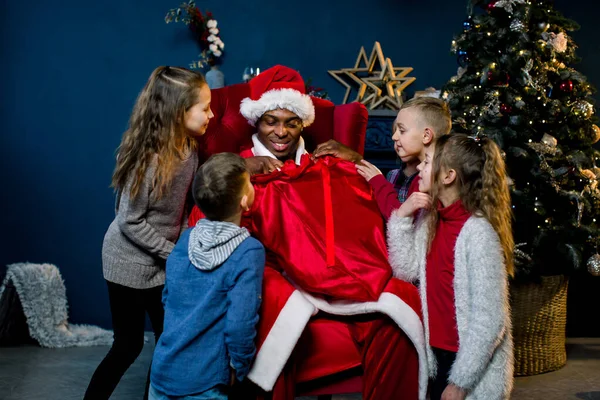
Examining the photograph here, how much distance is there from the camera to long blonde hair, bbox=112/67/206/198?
2.40 meters

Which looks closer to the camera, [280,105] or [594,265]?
[280,105]

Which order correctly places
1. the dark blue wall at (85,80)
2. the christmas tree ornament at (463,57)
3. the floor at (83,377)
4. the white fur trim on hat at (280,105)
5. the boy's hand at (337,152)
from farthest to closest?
the dark blue wall at (85,80)
the christmas tree ornament at (463,57)
the floor at (83,377)
the white fur trim on hat at (280,105)
the boy's hand at (337,152)

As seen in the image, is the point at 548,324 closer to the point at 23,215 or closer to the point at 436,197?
the point at 436,197

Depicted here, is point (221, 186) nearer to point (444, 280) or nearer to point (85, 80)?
point (444, 280)

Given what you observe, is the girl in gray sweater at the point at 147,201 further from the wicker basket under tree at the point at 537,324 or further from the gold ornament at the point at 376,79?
the gold ornament at the point at 376,79

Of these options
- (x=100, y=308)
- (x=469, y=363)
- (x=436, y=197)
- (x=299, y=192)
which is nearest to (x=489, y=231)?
(x=436, y=197)

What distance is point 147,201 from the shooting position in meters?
2.41

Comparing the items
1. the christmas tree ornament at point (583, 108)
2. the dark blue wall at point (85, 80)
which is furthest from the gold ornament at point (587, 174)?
the dark blue wall at point (85, 80)

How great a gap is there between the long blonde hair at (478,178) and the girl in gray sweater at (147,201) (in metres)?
0.94

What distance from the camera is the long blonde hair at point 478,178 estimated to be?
81.0 inches

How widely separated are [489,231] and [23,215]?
334 centimetres

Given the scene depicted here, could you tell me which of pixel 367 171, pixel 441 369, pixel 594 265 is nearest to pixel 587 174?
pixel 594 265

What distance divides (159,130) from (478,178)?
3.83ft

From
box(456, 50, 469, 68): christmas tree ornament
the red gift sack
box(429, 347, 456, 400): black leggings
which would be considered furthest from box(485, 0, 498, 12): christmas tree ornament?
box(429, 347, 456, 400): black leggings
